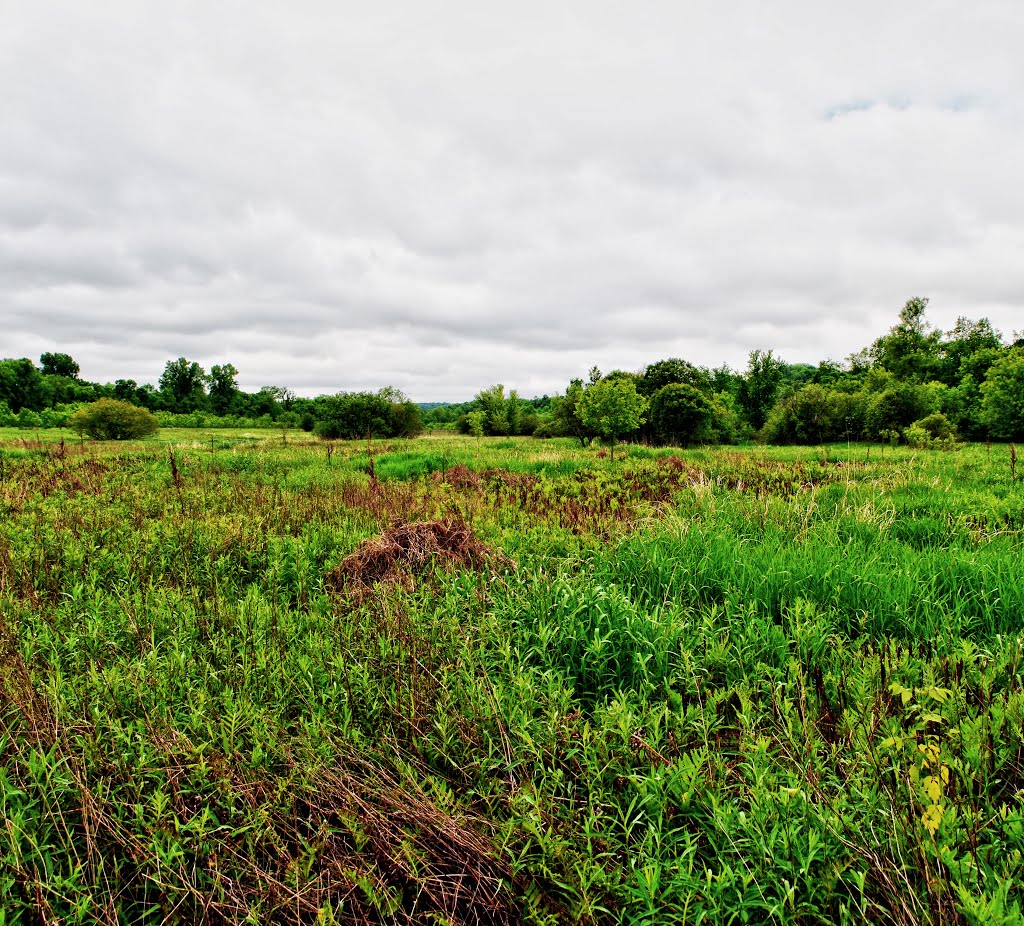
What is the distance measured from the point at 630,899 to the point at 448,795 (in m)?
0.81

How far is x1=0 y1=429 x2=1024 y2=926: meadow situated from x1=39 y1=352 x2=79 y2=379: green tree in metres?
147

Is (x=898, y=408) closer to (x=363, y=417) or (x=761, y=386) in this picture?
(x=761, y=386)

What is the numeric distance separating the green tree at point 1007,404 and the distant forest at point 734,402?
3.7 inches

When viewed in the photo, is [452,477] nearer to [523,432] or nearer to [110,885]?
[110,885]

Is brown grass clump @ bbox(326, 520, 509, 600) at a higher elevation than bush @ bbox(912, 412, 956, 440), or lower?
lower

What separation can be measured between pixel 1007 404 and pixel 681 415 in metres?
26.9

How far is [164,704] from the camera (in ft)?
8.56

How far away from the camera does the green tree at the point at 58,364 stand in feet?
365

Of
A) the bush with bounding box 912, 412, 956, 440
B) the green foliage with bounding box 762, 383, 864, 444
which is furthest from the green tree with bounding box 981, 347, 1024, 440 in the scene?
the bush with bounding box 912, 412, 956, 440

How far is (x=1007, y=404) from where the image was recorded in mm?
41125

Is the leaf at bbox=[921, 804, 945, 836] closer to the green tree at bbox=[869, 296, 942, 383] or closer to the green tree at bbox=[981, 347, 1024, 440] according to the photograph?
the green tree at bbox=[981, 347, 1024, 440]

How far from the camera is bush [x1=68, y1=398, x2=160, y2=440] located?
36562mm

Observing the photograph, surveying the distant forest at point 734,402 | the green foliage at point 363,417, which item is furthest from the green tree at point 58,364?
the green foliage at point 363,417

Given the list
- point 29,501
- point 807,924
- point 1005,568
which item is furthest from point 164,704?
point 29,501
